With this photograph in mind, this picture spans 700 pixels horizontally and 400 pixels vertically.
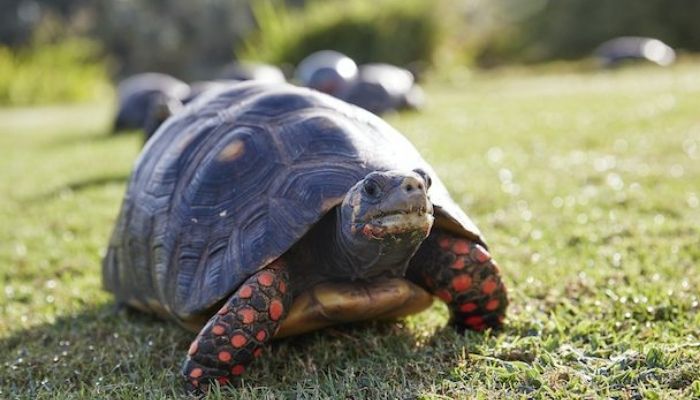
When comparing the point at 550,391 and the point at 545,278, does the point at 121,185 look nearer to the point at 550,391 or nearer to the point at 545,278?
the point at 545,278

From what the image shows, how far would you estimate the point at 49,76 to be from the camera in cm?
2009

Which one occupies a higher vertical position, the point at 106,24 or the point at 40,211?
the point at 40,211

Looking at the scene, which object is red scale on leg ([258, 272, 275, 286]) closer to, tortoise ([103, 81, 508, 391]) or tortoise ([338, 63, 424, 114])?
tortoise ([103, 81, 508, 391])

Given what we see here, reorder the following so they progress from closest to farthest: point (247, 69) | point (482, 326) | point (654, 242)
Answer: point (482, 326), point (654, 242), point (247, 69)

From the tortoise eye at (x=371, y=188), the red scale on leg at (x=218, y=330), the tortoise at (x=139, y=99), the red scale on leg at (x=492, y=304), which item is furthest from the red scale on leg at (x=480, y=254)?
the tortoise at (x=139, y=99)

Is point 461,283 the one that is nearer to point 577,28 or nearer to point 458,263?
point 458,263

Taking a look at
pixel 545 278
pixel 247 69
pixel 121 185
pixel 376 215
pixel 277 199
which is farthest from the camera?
pixel 247 69

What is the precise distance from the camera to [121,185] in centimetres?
716

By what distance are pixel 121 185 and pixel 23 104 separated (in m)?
13.3

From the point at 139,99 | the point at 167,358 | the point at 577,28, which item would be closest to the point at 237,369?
the point at 167,358

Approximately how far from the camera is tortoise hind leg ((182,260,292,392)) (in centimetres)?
281

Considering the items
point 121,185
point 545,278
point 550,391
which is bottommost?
point 121,185

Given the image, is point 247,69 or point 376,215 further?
point 247,69

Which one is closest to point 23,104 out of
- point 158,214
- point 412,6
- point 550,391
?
point 412,6
